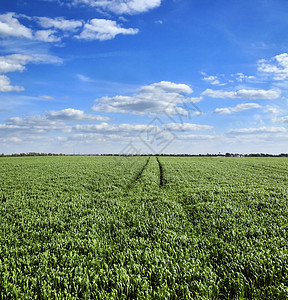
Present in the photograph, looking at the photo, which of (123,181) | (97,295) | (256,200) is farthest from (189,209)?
(123,181)

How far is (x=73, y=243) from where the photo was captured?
6.32 metres

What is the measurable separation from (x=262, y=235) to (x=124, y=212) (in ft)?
17.9

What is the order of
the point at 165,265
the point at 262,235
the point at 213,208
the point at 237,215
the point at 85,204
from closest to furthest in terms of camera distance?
the point at 165,265, the point at 262,235, the point at 237,215, the point at 213,208, the point at 85,204

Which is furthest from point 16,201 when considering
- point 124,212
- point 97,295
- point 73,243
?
→ point 97,295

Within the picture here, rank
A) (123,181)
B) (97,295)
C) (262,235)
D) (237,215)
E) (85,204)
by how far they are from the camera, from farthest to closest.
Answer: (123,181), (85,204), (237,215), (262,235), (97,295)

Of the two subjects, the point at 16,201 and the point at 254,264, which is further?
the point at 16,201

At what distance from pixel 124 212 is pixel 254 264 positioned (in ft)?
18.7

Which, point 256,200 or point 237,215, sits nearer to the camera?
point 237,215

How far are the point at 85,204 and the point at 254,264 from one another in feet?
27.3

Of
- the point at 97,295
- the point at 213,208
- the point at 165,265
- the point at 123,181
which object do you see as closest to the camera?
the point at 97,295

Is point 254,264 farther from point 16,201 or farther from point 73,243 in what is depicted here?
point 16,201

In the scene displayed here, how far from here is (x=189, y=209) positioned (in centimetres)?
1024

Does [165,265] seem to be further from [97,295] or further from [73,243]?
[73,243]

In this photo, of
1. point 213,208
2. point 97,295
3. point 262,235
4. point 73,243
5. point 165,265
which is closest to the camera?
point 97,295
